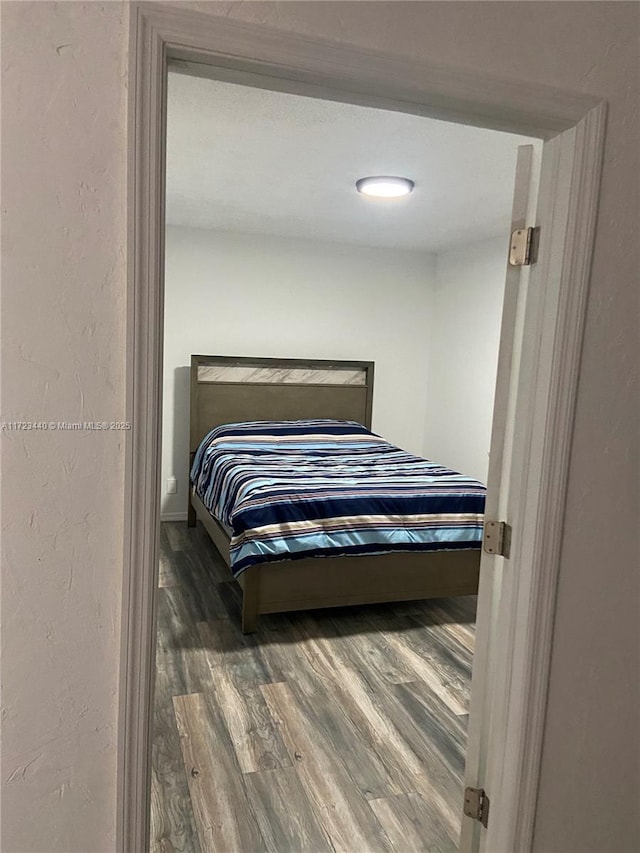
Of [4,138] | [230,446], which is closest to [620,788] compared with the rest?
[4,138]

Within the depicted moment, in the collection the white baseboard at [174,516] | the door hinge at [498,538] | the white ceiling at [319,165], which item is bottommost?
the white baseboard at [174,516]

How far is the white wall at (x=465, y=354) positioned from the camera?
4.85 meters

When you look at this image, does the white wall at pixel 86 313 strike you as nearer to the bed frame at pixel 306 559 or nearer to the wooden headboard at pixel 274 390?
the bed frame at pixel 306 559

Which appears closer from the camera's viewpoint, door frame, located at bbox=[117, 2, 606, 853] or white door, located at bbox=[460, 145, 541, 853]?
door frame, located at bbox=[117, 2, 606, 853]

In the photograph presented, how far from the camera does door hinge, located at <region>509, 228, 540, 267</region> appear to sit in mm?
1503

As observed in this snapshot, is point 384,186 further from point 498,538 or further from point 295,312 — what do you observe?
point 498,538

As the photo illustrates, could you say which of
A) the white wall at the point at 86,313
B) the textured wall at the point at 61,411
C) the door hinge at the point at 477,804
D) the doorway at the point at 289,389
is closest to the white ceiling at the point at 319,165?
the doorway at the point at 289,389

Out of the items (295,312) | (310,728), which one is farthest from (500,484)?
(295,312)

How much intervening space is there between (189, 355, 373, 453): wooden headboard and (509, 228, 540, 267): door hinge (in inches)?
143

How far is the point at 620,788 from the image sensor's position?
1672mm

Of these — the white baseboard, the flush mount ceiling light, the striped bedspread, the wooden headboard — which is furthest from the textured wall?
the white baseboard

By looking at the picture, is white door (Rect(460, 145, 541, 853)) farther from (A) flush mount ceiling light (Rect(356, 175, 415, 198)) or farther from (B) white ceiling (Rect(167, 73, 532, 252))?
(A) flush mount ceiling light (Rect(356, 175, 415, 198))

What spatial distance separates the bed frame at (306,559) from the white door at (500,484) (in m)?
1.57

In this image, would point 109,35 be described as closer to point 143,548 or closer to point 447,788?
point 143,548
